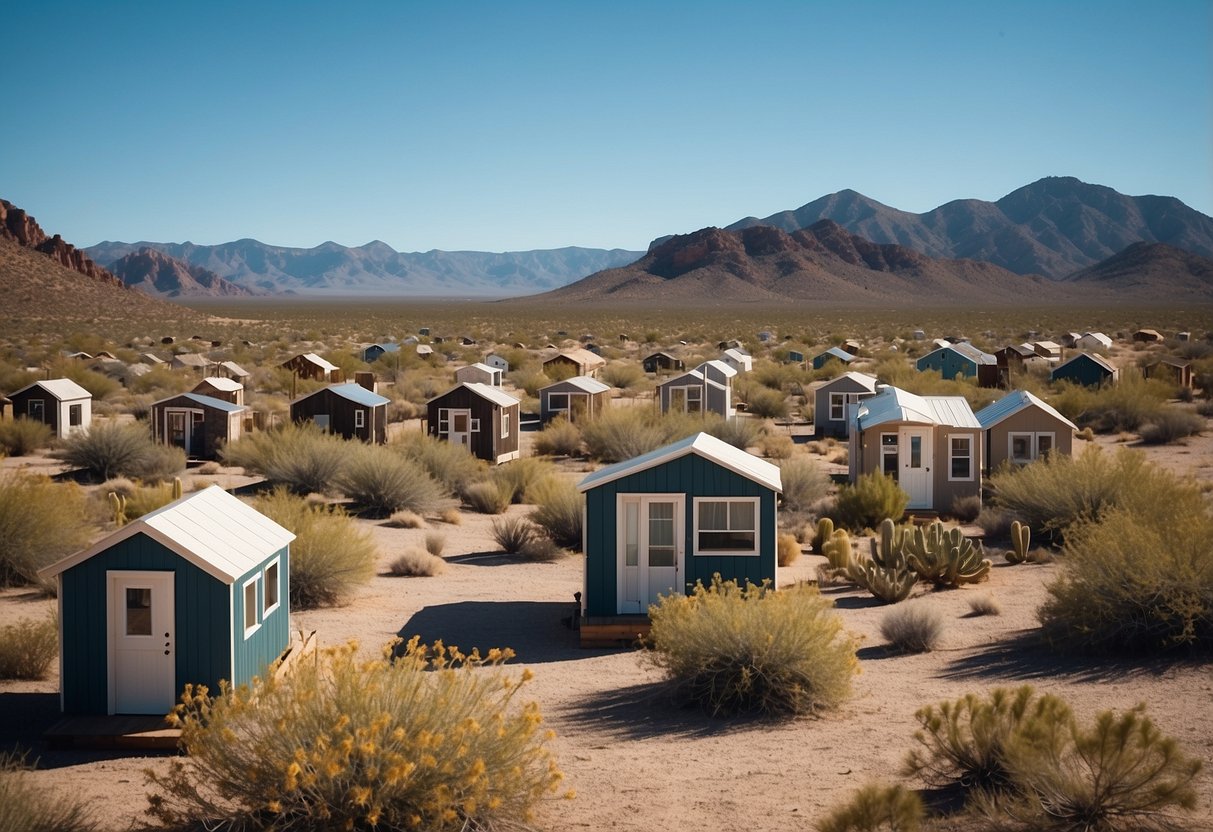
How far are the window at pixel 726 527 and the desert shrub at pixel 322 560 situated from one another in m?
4.73

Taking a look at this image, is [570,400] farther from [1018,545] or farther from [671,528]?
[671,528]

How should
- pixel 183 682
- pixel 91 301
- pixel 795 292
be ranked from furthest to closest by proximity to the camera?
pixel 795 292, pixel 91 301, pixel 183 682

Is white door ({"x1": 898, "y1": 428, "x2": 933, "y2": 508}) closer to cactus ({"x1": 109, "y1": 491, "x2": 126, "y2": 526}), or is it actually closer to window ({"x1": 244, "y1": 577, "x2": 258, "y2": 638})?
cactus ({"x1": 109, "y1": 491, "x2": 126, "y2": 526})

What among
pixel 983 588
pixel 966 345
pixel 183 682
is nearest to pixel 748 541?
pixel 983 588

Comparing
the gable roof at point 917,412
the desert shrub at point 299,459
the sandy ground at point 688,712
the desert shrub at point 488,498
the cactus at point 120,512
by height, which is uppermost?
the gable roof at point 917,412

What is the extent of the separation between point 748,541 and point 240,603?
21.0 feet

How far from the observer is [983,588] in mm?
17969

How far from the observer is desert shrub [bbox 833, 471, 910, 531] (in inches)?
894

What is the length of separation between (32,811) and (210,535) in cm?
436

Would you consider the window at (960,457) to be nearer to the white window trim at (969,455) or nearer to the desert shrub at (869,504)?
the white window trim at (969,455)

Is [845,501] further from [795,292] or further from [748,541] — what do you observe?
[795,292]

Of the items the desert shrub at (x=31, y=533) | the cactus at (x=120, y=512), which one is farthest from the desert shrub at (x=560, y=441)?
the desert shrub at (x=31, y=533)

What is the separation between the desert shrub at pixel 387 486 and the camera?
80.8ft

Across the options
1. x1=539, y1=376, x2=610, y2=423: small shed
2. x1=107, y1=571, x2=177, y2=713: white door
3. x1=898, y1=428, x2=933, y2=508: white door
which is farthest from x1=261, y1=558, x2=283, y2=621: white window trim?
x1=539, y1=376, x2=610, y2=423: small shed
